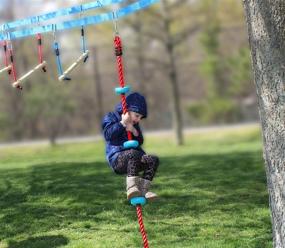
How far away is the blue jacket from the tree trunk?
1.12 meters

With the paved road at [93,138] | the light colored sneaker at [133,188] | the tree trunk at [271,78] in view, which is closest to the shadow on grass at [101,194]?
the light colored sneaker at [133,188]

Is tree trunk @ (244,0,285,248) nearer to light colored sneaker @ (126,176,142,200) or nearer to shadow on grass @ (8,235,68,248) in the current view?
light colored sneaker @ (126,176,142,200)

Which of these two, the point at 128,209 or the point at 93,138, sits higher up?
the point at 93,138

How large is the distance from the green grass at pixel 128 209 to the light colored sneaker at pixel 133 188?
0.87m

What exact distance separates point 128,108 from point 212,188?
2922 millimetres

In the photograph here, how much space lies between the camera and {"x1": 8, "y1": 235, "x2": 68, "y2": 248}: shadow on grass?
5.95 m

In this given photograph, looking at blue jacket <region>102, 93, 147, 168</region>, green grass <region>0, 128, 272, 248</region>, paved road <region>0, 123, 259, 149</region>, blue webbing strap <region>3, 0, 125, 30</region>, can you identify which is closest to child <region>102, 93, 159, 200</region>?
blue jacket <region>102, 93, 147, 168</region>

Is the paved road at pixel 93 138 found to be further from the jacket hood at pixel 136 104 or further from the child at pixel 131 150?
the jacket hood at pixel 136 104

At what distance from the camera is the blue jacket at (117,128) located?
544 cm

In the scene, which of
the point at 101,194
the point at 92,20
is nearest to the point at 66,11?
the point at 92,20

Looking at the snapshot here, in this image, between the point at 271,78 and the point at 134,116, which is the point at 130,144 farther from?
the point at 271,78

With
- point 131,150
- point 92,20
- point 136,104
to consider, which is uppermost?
point 92,20

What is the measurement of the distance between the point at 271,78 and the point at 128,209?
285cm

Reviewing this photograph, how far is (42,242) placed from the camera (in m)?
6.02
